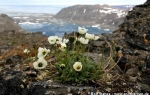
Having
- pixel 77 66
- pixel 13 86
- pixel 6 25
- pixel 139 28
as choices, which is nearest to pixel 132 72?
pixel 77 66

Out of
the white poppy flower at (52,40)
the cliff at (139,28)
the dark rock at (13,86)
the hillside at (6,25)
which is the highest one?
the white poppy flower at (52,40)

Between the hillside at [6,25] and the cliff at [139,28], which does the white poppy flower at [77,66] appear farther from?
the hillside at [6,25]

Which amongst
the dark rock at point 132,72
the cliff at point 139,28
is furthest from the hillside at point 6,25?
the dark rock at point 132,72

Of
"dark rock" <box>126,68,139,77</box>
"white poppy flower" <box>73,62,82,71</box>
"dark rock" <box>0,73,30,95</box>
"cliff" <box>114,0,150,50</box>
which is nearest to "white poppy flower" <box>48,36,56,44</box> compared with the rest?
"white poppy flower" <box>73,62,82,71</box>

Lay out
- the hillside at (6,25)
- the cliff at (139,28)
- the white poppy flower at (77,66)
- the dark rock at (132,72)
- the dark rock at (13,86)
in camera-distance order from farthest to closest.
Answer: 1. the hillside at (6,25)
2. the cliff at (139,28)
3. the dark rock at (132,72)
4. the dark rock at (13,86)
5. the white poppy flower at (77,66)

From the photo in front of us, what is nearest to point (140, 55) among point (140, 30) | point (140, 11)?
point (140, 30)

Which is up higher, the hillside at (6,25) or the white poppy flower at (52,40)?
the white poppy flower at (52,40)

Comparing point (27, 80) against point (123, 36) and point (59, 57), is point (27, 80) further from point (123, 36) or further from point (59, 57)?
point (123, 36)

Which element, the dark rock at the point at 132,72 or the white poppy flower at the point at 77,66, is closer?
the white poppy flower at the point at 77,66

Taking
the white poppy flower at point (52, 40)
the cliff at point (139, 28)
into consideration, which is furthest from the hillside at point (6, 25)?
the white poppy flower at point (52, 40)

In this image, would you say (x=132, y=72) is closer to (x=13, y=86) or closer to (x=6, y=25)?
(x=13, y=86)

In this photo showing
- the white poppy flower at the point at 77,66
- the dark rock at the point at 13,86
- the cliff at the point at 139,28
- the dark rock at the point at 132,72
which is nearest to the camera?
the white poppy flower at the point at 77,66
